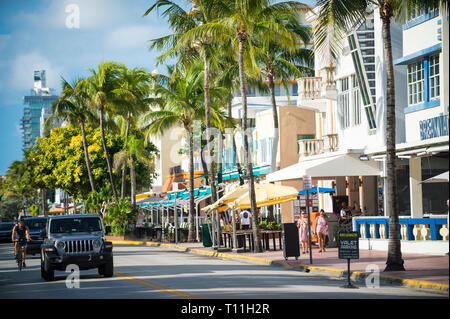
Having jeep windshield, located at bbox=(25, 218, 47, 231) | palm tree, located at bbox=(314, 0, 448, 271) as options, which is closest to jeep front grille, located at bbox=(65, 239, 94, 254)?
palm tree, located at bbox=(314, 0, 448, 271)

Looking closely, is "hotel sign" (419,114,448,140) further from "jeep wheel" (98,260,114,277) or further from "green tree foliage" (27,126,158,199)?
"green tree foliage" (27,126,158,199)

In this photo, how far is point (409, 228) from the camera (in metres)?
27.5

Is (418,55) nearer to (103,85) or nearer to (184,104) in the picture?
(184,104)

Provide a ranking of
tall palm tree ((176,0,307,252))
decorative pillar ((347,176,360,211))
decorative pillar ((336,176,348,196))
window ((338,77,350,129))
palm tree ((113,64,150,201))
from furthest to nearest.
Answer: palm tree ((113,64,150,201))
decorative pillar ((336,176,348,196))
decorative pillar ((347,176,360,211))
window ((338,77,350,129))
tall palm tree ((176,0,307,252))

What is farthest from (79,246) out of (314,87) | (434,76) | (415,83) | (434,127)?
(314,87)

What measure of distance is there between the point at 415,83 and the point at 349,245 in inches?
496

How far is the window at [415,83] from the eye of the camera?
29203mm

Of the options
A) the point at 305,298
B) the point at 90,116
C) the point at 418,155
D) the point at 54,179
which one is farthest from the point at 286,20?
the point at 54,179

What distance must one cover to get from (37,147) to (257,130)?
31958 millimetres

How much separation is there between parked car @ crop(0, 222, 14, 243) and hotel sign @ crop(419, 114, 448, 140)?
129 feet

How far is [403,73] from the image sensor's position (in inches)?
1257

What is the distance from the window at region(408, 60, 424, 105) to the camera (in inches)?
1150

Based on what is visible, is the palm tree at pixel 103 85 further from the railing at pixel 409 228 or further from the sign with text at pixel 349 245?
the sign with text at pixel 349 245
